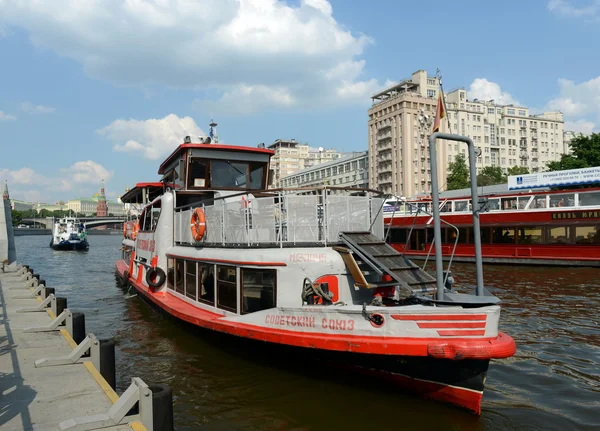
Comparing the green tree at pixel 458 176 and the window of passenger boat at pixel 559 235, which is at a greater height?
the green tree at pixel 458 176

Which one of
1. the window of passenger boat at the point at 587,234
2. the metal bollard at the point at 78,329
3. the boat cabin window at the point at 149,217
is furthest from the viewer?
the window of passenger boat at the point at 587,234

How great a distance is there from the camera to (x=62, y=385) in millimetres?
6000

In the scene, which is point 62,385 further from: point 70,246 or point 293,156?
point 293,156

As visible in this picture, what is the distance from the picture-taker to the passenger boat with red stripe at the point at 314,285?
6.02 meters

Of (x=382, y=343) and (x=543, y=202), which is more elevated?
(x=543, y=202)

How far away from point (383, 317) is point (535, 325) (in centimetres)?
745

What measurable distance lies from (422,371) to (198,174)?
25.9 feet

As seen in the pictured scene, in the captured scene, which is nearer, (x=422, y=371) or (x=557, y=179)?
(x=422, y=371)

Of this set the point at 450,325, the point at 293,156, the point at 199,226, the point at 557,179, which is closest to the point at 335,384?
the point at 450,325

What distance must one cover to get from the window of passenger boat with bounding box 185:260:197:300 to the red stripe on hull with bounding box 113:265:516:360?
6.42ft

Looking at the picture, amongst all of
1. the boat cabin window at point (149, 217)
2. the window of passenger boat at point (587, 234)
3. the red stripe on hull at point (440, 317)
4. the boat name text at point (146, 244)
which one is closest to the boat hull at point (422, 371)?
the red stripe on hull at point (440, 317)

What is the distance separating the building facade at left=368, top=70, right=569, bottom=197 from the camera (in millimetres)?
85875

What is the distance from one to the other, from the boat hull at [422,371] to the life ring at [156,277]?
6014 mm

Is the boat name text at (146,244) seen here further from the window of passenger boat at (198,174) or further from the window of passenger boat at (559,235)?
the window of passenger boat at (559,235)
